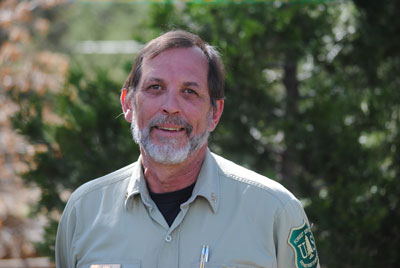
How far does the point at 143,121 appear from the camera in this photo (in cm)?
253

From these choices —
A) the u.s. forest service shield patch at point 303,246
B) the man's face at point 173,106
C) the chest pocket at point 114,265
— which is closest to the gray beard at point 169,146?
the man's face at point 173,106

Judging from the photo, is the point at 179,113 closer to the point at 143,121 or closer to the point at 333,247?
the point at 143,121

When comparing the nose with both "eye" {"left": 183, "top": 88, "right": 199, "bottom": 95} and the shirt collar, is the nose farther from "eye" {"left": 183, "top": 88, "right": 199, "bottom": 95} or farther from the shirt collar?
the shirt collar

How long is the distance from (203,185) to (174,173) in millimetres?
157

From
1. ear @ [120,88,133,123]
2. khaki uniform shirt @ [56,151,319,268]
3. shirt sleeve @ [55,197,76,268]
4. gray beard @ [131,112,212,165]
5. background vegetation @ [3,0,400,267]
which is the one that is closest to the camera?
khaki uniform shirt @ [56,151,319,268]

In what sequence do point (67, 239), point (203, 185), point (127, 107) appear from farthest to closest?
point (127, 107) → point (67, 239) → point (203, 185)

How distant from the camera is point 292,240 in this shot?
2.30 metres

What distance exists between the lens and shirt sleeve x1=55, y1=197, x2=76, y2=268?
2.58 m

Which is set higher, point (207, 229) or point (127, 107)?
point (127, 107)

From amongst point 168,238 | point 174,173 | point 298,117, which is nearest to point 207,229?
point 168,238

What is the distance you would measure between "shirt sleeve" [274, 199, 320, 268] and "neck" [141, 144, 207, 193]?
455 millimetres

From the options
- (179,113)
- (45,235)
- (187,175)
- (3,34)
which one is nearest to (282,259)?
(187,175)

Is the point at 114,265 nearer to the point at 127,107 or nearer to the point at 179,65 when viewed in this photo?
the point at 127,107

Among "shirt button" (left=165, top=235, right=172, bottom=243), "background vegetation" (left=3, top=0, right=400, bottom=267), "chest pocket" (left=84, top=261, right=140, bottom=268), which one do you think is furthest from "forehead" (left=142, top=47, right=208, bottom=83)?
"background vegetation" (left=3, top=0, right=400, bottom=267)
